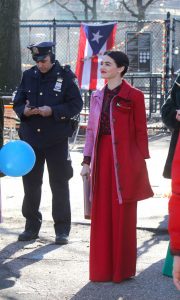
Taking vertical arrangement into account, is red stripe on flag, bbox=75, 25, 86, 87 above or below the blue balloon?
above

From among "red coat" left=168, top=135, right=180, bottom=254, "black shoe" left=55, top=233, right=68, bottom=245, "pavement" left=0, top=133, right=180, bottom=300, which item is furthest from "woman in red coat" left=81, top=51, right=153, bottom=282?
"red coat" left=168, top=135, right=180, bottom=254

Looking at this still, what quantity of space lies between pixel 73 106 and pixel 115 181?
4.42 ft

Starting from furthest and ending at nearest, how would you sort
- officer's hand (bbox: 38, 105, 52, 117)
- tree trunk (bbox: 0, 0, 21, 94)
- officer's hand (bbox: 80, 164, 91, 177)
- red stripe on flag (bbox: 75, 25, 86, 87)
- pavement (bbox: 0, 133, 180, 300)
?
tree trunk (bbox: 0, 0, 21, 94) < red stripe on flag (bbox: 75, 25, 86, 87) < officer's hand (bbox: 38, 105, 52, 117) < officer's hand (bbox: 80, 164, 91, 177) < pavement (bbox: 0, 133, 180, 300)

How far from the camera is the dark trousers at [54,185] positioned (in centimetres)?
668

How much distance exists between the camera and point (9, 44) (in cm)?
1566

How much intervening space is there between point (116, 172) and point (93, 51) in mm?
7751

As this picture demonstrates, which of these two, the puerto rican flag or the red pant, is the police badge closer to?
the red pant

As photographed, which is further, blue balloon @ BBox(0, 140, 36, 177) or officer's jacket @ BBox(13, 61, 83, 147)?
officer's jacket @ BBox(13, 61, 83, 147)

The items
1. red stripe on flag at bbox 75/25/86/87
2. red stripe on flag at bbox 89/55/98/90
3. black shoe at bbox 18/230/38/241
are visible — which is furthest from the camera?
red stripe on flag at bbox 75/25/86/87

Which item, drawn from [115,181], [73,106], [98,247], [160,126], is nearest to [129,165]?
[115,181]

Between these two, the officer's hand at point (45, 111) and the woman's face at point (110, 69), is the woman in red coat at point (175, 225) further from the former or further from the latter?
the officer's hand at point (45, 111)

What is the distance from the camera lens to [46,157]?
22.0ft

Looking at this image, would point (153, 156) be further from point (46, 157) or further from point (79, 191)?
point (46, 157)

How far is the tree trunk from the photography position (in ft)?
51.2
